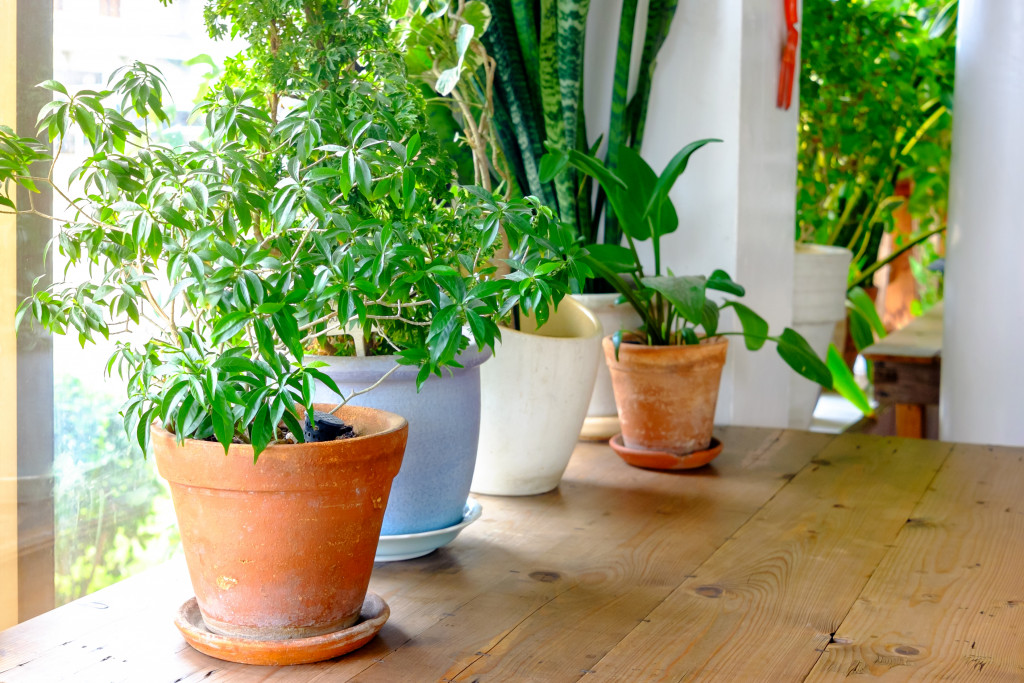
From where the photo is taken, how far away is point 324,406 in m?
1.07

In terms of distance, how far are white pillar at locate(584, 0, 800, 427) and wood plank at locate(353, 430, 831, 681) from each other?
0.40 meters

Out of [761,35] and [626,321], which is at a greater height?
[761,35]

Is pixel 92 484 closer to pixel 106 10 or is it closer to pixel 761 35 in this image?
pixel 106 10

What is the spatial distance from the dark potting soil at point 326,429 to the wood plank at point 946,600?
513 mm

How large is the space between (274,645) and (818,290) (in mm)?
1936

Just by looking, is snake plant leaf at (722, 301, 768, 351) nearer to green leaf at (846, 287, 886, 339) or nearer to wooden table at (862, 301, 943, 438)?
wooden table at (862, 301, 943, 438)

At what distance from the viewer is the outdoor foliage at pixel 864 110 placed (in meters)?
2.89

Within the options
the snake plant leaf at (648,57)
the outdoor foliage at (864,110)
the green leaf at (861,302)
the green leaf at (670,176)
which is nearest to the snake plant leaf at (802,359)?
the green leaf at (670,176)

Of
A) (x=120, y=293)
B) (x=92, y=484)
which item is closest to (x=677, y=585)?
(x=120, y=293)

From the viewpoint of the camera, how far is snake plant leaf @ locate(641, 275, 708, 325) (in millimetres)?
1573

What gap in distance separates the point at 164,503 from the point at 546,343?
2.16ft

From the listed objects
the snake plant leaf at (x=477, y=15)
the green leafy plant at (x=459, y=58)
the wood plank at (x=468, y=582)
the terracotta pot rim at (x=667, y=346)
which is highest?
the snake plant leaf at (x=477, y=15)

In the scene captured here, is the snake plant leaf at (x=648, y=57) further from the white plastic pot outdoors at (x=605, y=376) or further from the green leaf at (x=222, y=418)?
the green leaf at (x=222, y=418)

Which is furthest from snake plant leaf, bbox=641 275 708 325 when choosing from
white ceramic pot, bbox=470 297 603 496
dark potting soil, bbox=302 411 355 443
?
dark potting soil, bbox=302 411 355 443
